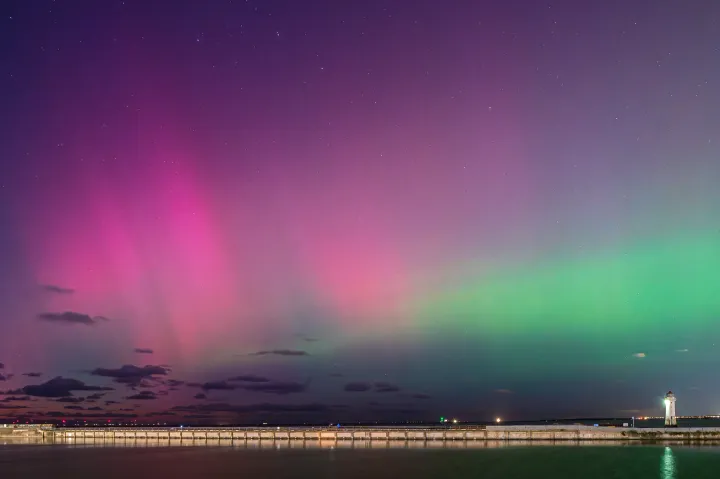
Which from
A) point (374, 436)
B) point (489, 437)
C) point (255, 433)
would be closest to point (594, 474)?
point (489, 437)

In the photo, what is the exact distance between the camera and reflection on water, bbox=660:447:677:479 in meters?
57.8

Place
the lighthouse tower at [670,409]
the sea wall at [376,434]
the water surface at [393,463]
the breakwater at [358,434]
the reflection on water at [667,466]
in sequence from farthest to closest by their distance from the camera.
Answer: the lighthouse tower at [670,409]
the breakwater at [358,434]
the sea wall at [376,434]
the water surface at [393,463]
the reflection on water at [667,466]

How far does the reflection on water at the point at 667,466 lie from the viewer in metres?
57.8

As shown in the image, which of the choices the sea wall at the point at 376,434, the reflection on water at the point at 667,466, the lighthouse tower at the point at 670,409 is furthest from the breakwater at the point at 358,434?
the reflection on water at the point at 667,466

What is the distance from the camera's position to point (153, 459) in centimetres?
7881

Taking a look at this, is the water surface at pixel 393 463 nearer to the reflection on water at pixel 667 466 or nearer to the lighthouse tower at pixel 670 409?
the reflection on water at pixel 667 466

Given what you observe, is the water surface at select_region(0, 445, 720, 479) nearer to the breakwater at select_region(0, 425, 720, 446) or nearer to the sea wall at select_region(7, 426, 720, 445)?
the sea wall at select_region(7, 426, 720, 445)

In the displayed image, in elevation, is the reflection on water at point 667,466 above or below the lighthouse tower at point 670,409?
below

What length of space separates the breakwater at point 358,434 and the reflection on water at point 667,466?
517 inches

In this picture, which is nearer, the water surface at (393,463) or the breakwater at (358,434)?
the water surface at (393,463)

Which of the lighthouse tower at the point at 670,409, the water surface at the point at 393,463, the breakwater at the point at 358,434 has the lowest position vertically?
the breakwater at the point at 358,434

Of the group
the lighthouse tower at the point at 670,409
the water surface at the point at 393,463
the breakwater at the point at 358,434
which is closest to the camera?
the water surface at the point at 393,463

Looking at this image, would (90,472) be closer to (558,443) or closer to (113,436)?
(558,443)

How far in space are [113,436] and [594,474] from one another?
328 feet
